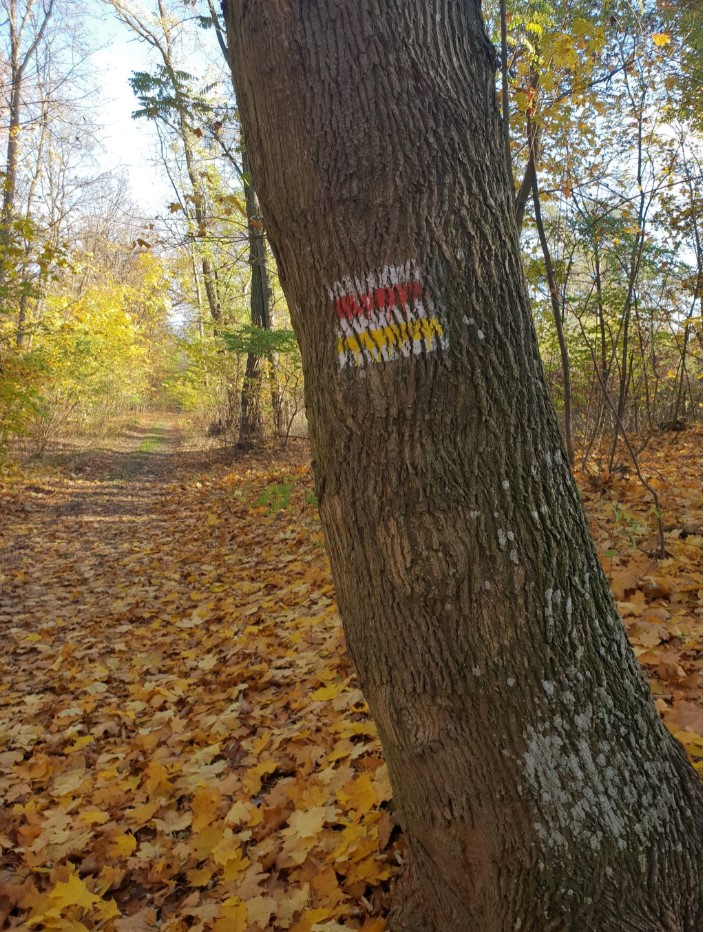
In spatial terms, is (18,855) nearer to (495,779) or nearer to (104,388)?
(495,779)

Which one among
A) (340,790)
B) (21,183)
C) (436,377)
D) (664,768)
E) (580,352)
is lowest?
(340,790)

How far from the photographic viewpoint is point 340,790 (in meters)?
2.62

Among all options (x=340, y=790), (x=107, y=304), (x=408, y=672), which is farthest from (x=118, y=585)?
(x=107, y=304)

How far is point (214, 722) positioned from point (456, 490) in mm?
2612

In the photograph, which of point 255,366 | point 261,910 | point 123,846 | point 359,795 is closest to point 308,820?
point 359,795

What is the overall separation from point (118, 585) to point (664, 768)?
19.5 feet

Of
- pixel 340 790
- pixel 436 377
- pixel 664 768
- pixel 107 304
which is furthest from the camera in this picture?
pixel 107 304

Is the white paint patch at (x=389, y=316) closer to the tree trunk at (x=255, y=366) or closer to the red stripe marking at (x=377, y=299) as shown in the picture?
the red stripe marking at (x=377, y=299)

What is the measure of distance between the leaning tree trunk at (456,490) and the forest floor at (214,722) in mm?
814

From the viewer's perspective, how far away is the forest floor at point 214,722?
7.45 ft

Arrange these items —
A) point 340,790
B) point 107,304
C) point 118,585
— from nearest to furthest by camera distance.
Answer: point 340,790 < point 118,585 < point 107,304

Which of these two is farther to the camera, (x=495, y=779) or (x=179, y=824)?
(x=179, y=824)

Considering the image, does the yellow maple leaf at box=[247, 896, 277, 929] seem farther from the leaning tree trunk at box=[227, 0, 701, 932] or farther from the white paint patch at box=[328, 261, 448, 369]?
the white paint patch at box=[328, 261, 448, 369]

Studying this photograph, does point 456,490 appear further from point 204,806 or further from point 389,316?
point 204,806
